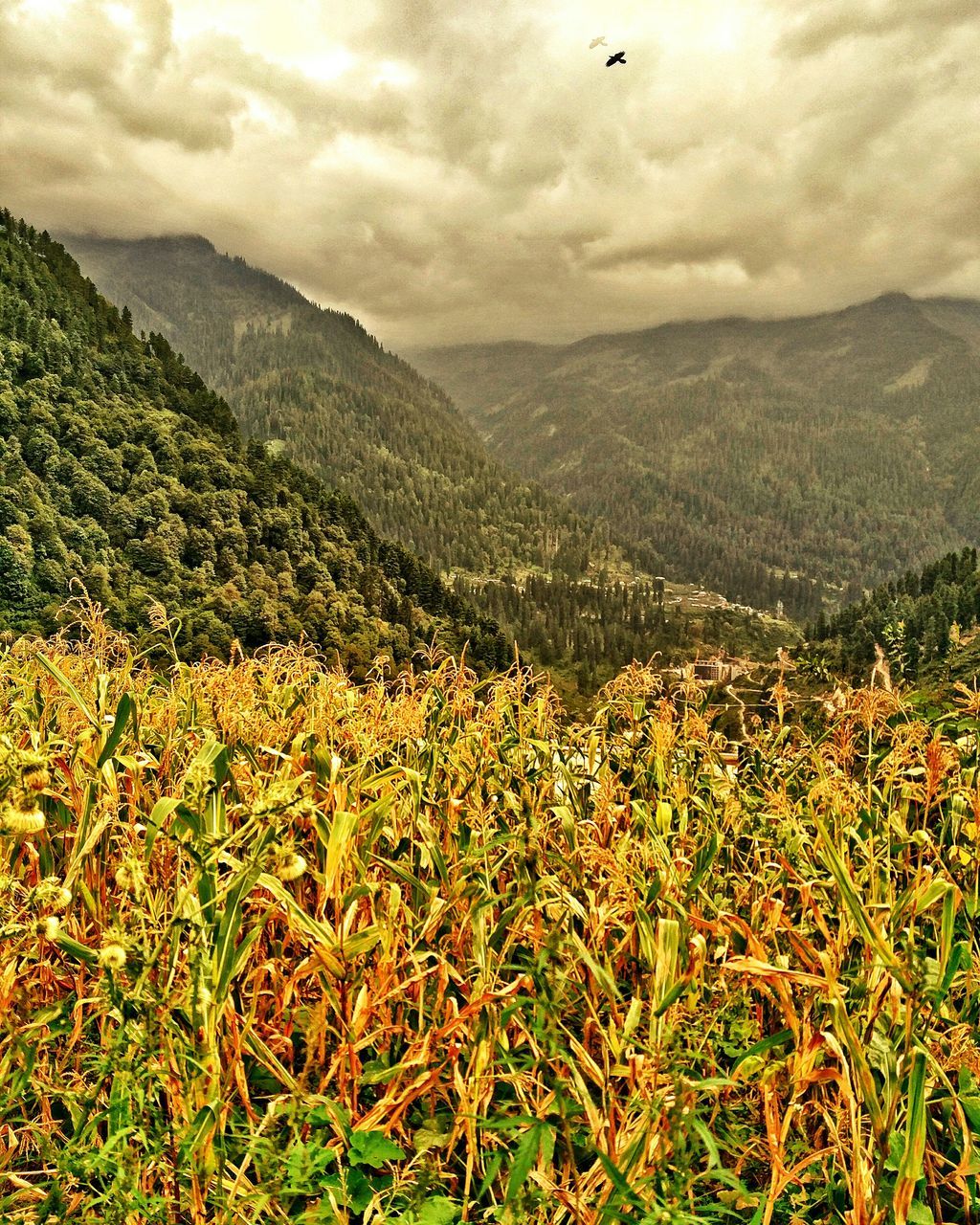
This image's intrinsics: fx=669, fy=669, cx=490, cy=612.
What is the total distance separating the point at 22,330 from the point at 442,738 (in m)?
126

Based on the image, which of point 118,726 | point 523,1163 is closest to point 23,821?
point 118,726

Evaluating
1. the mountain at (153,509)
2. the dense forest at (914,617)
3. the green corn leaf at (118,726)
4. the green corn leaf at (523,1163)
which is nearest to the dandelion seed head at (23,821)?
the green corn leaf at (118,726)

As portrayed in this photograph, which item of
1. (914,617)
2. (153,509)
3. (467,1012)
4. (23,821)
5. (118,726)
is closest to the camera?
(23,821)

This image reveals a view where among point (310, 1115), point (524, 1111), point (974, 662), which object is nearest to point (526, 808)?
point (524, 1111)

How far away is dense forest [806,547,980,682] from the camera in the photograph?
283 ft

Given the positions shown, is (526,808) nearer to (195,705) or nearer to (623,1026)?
(623,1026)

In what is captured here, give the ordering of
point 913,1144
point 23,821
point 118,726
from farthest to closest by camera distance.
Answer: point 118,726 < point 913,1144 < point 23,821

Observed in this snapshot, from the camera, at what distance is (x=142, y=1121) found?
74.4 inches

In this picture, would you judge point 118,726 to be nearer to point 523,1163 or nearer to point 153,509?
point 523,1163

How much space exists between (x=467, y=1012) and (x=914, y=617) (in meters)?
134

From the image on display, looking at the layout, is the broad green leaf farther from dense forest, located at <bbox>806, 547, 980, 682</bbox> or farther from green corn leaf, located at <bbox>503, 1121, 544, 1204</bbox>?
dense forest, located at <bbox>806, 547, 980, 682</bbox>

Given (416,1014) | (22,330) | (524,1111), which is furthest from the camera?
(22,330)

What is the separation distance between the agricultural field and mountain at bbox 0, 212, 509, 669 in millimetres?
73911

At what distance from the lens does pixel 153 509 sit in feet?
313
